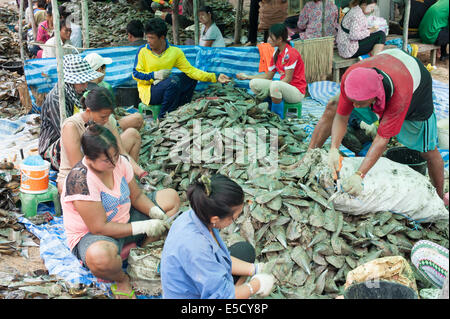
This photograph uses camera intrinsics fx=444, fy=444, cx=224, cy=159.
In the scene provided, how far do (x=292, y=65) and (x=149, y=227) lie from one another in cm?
253

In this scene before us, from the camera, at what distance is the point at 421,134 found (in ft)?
9.95

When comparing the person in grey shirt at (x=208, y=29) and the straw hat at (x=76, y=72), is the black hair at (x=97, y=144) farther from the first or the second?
the person in grey shirt at (x=208, y=29)

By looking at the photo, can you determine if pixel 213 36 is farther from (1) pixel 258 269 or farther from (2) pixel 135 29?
(1) pixel 258 269

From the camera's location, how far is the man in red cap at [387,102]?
8.61ft

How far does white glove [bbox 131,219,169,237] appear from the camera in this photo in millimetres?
2490

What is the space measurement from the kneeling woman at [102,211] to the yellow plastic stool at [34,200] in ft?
2.37

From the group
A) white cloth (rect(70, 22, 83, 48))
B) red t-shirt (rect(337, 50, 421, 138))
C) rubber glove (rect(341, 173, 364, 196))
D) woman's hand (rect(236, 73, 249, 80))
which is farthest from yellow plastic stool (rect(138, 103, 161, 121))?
rubber glove (rect(341, 173, 364, 196))

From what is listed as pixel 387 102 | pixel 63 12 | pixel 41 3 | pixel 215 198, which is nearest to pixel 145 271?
pixel 215 198

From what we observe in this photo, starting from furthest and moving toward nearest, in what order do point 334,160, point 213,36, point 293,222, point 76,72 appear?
point 213,36 → point 76,72 → point 334,160 → point 293,222

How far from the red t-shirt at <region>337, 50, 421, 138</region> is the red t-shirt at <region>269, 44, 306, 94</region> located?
5.24 ft

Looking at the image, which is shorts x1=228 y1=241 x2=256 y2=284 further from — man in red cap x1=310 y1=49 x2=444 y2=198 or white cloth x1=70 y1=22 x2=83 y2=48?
white cloth x1=70 y1=22 x2=83 y2=48

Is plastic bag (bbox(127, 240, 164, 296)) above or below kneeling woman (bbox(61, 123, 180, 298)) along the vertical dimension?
below

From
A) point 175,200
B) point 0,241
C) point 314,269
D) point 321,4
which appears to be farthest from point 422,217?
point 321,4
